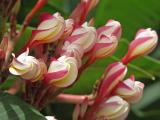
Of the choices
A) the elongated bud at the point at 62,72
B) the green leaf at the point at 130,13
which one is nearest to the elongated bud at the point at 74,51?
the elongated bud at the point at 62,72

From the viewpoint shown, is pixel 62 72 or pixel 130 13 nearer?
pixel 62 72

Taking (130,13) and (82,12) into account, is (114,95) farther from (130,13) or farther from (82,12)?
(130,13)

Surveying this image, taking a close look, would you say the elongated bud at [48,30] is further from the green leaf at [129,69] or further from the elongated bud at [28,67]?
the green leaf at [129,69]

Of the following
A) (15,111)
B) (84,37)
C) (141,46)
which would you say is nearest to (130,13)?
(141,46)

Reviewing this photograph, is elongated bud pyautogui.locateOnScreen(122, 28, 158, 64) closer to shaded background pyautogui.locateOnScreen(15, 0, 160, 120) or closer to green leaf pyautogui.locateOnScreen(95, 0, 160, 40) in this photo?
shaded background pyautogui.locateOnScreen(15, 0, 160, 120)

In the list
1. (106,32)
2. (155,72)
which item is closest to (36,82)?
(106,32)
